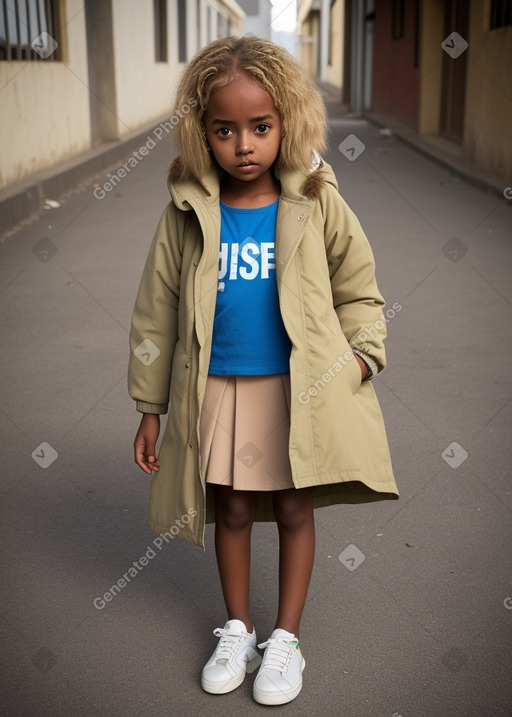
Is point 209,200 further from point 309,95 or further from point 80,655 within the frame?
A: point 80,655

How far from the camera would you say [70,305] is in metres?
6.26

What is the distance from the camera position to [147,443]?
2.50 meters

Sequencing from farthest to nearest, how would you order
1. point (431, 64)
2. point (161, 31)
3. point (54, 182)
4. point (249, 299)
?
point (161, 31)
point (431, 64)
point (54, 182)
point (249, 299)

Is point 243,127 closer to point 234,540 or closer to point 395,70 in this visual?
point 234,540

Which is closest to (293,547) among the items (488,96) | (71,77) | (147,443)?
(147,443)

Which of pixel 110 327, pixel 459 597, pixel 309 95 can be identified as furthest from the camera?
pixel 110 327

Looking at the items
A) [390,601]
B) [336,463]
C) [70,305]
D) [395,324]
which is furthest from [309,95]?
[70,305]

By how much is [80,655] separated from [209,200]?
127 cm

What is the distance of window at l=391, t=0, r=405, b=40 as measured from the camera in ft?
65.0

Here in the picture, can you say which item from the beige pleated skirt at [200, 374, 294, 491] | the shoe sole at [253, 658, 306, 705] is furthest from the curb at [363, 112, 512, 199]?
the shoe sole at [253, 658, 306, 705]

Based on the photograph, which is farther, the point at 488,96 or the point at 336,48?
the point at 336,48

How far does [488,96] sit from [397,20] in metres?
9.73

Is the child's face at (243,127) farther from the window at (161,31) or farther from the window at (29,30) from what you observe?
the window at (161,31)

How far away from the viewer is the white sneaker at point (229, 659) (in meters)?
2.42
